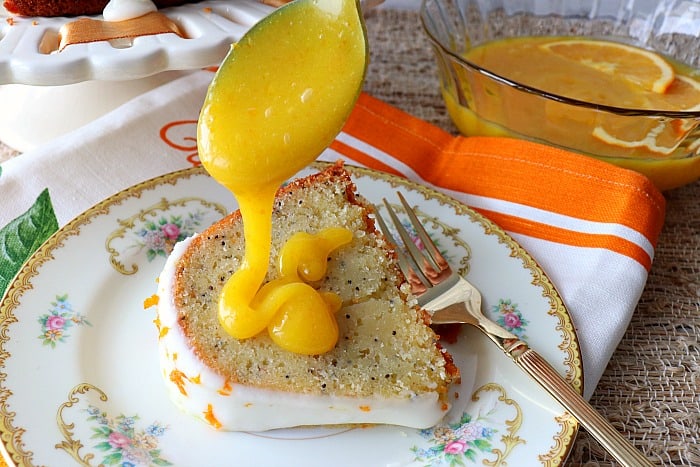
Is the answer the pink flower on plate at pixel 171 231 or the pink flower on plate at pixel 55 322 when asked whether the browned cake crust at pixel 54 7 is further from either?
the pink flower on plate at pixel 55 322

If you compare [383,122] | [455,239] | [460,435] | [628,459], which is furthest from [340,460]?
[383,122]

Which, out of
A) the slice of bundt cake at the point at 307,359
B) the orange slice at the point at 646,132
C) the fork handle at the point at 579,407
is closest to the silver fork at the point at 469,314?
the fork handle at the point at 579,407

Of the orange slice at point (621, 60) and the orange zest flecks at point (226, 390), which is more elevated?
the orange slice at point (621, 60)

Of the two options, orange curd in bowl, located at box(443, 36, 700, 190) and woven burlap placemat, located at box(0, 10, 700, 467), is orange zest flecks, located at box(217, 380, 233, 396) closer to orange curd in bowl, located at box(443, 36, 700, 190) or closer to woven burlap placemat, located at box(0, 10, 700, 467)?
woven burlap placemat, located at box(0, 10, 700, 467)

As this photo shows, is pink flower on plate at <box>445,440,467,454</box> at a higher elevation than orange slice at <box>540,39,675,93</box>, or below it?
below

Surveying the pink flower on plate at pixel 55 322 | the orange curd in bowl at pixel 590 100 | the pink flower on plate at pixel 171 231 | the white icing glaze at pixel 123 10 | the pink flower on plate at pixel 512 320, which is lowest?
the pink flower on plate at pixel 171 231

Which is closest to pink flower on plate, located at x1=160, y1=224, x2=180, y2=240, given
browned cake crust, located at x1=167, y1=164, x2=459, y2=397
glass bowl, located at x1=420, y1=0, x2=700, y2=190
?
browned cake crust, located at x1=167, y1=164, x2=459, y2=397

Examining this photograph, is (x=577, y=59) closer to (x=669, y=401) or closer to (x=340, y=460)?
(x=669, y=401)
